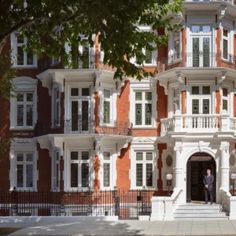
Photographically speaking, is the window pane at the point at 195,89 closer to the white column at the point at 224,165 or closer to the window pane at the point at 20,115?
the white column at the point at 224,165

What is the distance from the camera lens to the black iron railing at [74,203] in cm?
3056

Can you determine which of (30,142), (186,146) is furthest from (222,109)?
(30,142)

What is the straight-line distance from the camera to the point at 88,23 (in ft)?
51.8

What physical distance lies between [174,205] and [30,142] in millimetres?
9863

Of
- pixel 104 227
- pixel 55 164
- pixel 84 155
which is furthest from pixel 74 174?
pixel 104 227

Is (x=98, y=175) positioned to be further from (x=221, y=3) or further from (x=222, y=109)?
(x=221, y=3)

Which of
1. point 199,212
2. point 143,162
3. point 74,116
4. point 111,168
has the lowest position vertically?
point 199,212

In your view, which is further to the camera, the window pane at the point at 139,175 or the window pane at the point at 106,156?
the window pane at the point at 139,175

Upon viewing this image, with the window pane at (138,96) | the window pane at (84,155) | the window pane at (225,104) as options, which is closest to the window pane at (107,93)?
the window pane at (138,96)

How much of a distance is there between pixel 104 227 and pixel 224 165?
9.20m

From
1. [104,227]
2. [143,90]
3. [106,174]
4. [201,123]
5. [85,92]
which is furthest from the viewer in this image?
[143,90]

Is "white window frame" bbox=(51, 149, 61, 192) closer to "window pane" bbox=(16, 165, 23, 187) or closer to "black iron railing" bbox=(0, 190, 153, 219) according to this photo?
"black iron railing" bbox=(0, 190, 153, 219)

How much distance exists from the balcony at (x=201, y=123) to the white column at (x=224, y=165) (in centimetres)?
89

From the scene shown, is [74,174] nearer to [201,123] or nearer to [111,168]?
[111,168]
